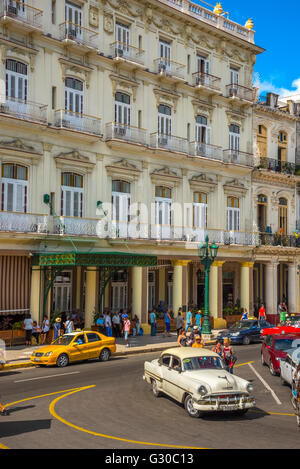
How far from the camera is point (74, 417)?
41.7 ft

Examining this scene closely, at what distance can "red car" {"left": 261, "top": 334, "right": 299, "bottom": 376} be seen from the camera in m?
19.0

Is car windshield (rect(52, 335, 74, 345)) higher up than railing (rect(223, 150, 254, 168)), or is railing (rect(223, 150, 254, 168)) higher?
railing (rect(223, 150, 254, 168))

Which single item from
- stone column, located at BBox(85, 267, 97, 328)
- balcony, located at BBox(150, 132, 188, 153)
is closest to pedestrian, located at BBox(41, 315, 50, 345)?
stone column, located at BBox(85, 267, 97, 328)

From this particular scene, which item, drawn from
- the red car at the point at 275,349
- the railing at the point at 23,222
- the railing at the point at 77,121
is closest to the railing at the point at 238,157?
the railing at the point at 77,121

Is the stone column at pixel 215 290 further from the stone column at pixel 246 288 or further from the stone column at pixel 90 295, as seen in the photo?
the stone column at pixel 90 295

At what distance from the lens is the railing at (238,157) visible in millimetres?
36969

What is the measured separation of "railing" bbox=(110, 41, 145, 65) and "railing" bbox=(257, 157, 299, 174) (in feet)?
41.5

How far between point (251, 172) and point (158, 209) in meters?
9.63

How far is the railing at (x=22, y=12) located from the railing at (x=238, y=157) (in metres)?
15.5

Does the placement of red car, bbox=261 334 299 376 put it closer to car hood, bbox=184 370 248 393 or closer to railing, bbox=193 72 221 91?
car hood, bbox=184 370 248 393

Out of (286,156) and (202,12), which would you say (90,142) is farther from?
(286,156)
